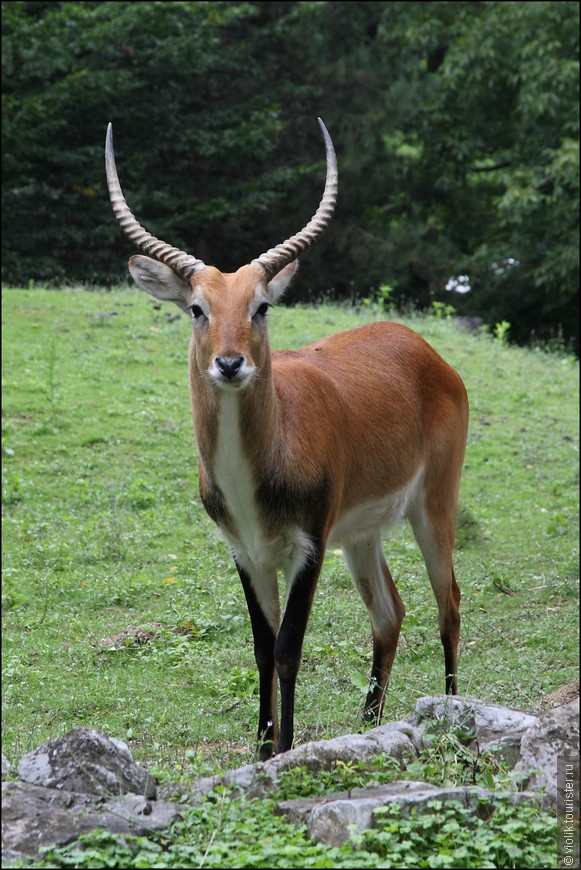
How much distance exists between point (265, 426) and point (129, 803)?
1.88 metres

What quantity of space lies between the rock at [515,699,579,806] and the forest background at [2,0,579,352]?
18579 mm

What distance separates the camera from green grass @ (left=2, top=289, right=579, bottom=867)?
625 cm

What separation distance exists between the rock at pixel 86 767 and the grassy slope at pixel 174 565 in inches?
8.5

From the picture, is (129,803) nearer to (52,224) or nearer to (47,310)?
(47,310)

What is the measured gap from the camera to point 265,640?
5688mm

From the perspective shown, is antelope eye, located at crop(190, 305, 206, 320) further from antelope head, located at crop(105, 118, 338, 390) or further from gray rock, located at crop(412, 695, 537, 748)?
gray rock, located at crop(412, 695, 537, 748)

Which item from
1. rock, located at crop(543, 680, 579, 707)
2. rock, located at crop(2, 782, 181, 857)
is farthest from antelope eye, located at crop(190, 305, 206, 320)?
rock, located at crop(543, 680, 579, 707)

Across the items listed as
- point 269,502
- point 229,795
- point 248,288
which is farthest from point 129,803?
point 248,288

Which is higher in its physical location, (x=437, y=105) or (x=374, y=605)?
(x=437, y=105)

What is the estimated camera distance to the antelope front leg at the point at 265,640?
5605 millimetres

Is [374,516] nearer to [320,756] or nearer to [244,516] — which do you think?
[244,516]

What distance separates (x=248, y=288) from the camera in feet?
17.4

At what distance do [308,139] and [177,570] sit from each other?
56.8ft

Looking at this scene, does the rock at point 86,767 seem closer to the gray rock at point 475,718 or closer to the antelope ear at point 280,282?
the gray rock at point 475,718
